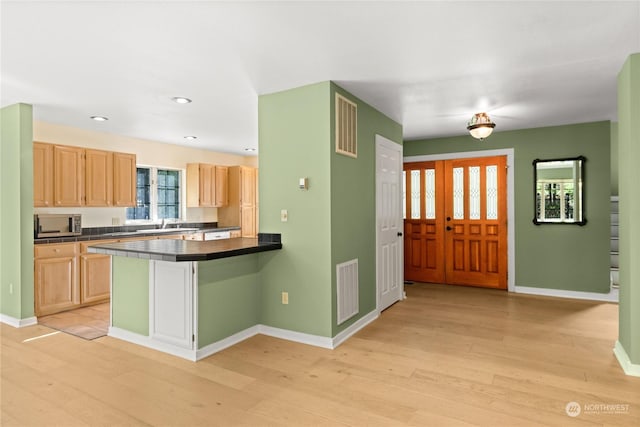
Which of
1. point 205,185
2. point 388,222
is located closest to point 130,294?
point 388,222

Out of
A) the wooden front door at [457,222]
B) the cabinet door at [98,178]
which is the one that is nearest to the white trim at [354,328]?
the wooden front door at [457,222]

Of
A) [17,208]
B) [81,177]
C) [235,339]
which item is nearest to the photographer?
[235,339]

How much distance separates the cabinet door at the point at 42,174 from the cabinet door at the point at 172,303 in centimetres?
237

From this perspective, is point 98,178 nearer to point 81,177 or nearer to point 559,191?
point 81,177

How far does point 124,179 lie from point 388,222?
3935 millimetres

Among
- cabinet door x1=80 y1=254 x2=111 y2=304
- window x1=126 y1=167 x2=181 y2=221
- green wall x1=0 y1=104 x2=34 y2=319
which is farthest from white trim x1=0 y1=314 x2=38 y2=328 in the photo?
window x1=126 y1=167 x2=181 y2=221

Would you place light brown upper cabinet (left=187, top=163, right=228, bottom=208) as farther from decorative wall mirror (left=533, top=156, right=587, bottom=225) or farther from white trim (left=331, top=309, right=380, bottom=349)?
decorative wall mirror (left=533, top=156, right=587, bottom=225)

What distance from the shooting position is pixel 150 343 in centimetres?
348

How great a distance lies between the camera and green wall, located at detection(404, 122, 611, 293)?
5.17 m

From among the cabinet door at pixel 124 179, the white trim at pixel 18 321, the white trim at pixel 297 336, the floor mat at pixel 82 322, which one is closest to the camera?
the white trim at pixel 297 336

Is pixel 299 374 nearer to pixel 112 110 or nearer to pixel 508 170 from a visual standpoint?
pixel 112 110

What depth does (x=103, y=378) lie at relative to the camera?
9.36ft

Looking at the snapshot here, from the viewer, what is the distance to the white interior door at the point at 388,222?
4.55m

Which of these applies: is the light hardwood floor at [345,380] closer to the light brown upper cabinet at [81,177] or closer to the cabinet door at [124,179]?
the light brown upper cabinet at [81,177]
